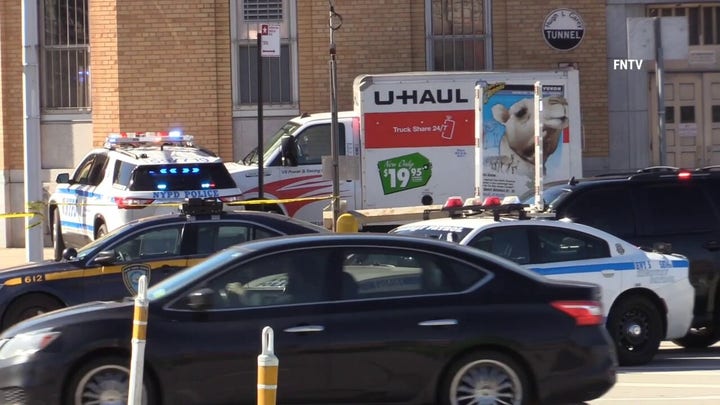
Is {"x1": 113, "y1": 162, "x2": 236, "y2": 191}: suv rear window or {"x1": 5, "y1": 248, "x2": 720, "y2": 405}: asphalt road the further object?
{"x1": 113, "y1": 162, "x2": 236, "y2": 191}: suv rear window

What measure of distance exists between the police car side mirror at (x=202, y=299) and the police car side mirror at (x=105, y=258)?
3.91m

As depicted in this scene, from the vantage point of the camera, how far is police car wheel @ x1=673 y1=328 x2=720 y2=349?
13.3 metres

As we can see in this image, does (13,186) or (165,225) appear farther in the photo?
(13,186)

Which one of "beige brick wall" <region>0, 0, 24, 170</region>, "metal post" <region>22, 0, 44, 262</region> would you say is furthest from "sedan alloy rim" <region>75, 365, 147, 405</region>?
"beige brick wall" <region>0, 0, 24, 170</region>

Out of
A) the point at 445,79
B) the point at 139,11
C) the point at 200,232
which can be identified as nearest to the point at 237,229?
the point at 200,232

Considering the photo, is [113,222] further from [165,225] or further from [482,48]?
[482,48]

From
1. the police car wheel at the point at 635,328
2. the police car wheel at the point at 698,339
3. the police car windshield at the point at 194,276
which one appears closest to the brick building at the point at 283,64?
the police car wheel at the point at 698,339

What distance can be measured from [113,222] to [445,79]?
546 centimetres

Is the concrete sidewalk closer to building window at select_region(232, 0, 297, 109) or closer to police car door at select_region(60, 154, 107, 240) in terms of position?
police car door at select_region(60, 154, 107, 240)

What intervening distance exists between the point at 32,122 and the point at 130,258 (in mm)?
5774

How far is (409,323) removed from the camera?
27.5 feet

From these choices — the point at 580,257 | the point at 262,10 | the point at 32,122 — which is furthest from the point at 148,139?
the point at 580,257

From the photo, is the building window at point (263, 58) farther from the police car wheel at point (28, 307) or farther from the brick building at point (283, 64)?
the police car wheel at point (28, 307)

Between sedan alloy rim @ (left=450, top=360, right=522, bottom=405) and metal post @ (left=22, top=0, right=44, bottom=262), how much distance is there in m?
10.1
